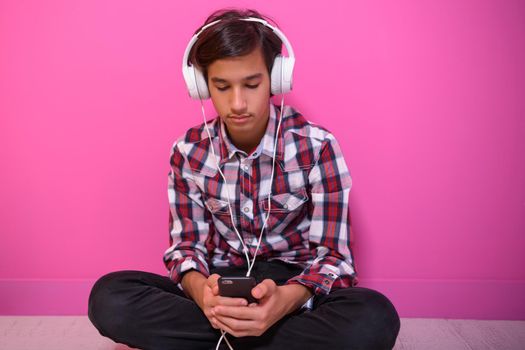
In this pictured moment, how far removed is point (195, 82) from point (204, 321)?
554 mm

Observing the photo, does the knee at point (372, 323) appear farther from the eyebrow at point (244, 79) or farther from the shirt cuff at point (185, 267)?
the eyebrow at point (244, 79)

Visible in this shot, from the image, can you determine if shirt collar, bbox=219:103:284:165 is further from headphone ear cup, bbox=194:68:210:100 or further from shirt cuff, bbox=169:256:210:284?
shirt cuff, bbox=169:256:210:284

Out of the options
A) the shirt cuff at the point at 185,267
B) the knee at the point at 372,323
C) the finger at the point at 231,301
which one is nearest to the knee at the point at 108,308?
the shirt cuff at the point at 185,267

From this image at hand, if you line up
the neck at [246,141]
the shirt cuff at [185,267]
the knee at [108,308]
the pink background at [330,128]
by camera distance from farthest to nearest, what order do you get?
the pink background at [330,128]
the neck at [246,141]
the shirt cuff at [185,267]
the knee at [108,308]

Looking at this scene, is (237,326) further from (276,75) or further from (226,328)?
(276,75)

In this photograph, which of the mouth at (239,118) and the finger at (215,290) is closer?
the finger at (215,290)

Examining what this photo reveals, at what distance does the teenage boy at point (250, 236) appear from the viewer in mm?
971

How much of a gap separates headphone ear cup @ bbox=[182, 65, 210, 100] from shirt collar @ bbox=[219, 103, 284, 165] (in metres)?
0.14

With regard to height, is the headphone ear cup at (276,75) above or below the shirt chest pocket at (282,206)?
above

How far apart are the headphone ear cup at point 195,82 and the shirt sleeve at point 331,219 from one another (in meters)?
0.33

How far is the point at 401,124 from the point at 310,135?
386mm

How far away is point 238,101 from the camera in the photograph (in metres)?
1.05

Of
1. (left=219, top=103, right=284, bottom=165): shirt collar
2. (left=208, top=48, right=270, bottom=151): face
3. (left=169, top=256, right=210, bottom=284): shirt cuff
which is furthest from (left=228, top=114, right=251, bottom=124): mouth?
(left=169, top=256, right=210, bottom=284): shirt cuff

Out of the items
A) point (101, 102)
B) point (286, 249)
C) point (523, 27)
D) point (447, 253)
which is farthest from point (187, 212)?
point (523, 27)
